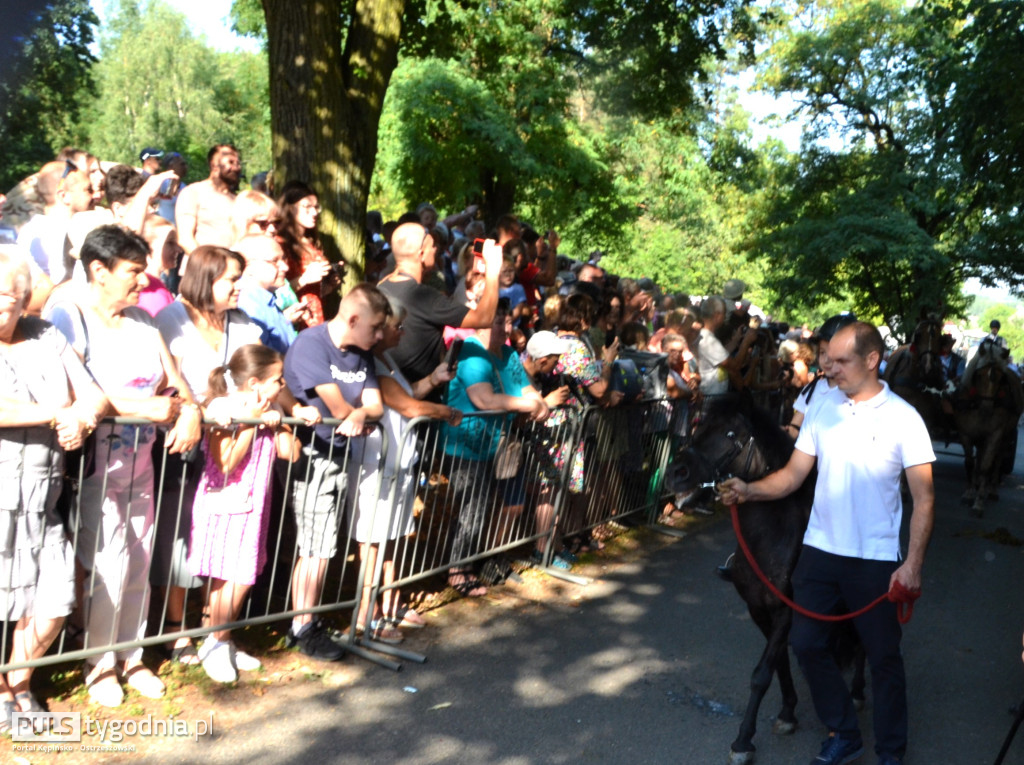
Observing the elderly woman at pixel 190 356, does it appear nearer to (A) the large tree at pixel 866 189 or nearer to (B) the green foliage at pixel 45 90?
(A) the large tree at pixel 866 189

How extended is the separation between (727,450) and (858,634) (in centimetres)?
106

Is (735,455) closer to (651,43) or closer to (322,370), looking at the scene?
(322,370)

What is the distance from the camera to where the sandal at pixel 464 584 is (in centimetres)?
692

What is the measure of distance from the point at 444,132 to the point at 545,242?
891 cm

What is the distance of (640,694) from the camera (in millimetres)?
5547

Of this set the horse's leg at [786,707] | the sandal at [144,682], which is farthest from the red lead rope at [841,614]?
the sandal at [144,682]

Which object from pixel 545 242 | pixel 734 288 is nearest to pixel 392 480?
pixel 545 242

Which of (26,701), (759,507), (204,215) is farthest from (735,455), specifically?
(204,215)

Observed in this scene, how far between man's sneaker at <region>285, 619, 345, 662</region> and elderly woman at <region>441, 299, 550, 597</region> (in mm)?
1231

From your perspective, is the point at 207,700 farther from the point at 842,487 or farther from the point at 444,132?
the point at 444,132

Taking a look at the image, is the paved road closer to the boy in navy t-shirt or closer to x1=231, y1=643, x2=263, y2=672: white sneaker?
x1=231, y1=643, x2=263, y2=672: white sneaker

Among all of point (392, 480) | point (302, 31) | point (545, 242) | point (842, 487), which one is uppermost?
point (302, 31)

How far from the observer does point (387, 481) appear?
5883mm

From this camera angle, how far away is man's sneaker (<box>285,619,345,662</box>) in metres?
5.59
